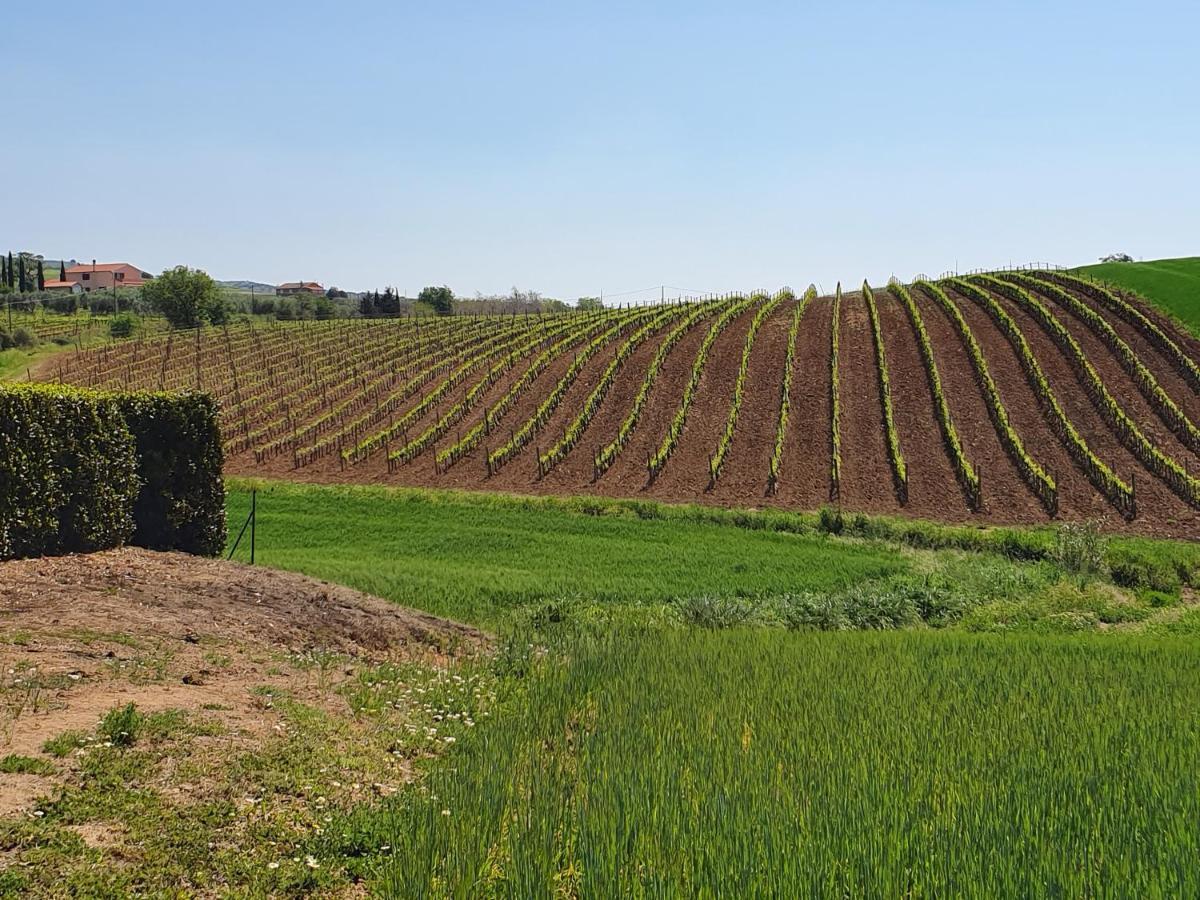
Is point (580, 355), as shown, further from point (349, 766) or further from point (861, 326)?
point (349, 766)

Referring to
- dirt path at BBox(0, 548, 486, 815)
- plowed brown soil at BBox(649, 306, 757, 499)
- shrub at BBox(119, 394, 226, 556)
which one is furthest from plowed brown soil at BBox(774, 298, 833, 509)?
dirt path at BBox(0, 548, 486, 815)

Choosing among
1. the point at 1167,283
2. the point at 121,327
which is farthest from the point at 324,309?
the point at 1167,283

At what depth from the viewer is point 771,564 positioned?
74.1 feet

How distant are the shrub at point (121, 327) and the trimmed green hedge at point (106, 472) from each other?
213ft

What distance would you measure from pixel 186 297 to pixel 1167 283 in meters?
88.4

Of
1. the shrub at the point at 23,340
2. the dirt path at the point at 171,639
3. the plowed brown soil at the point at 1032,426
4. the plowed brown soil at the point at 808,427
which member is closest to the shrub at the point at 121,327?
the shrub at the point at 23,340

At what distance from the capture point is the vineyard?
3409 cm

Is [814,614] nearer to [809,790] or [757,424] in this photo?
[809,790]

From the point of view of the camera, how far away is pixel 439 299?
421 feet

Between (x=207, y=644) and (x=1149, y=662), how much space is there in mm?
12923

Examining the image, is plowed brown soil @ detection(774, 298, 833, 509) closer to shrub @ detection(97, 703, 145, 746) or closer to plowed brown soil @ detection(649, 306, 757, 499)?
plowed brown soil @ detection(649, 306, 757, 499)

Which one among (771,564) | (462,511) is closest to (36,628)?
(771,564)

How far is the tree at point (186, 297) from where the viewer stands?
89375 millimetres

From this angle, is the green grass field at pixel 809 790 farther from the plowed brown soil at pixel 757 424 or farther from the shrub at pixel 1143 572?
the plowed brown soil at pixel 757 424
